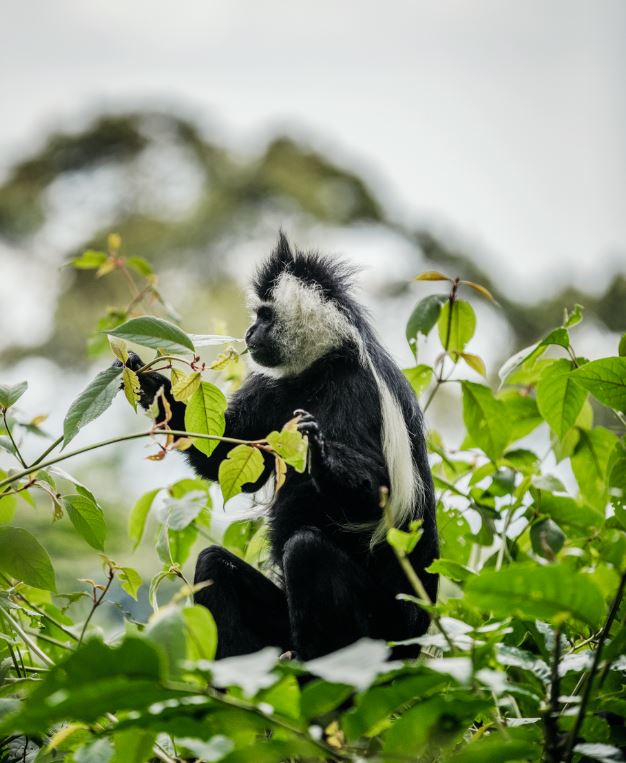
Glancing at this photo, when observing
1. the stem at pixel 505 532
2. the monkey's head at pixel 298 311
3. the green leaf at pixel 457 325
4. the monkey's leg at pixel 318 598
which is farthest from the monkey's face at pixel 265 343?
the stem at pixel 505 532

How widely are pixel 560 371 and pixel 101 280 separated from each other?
32.5 ft

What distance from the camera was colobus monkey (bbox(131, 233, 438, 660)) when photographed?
2191mm

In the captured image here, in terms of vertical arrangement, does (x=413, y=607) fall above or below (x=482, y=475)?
below

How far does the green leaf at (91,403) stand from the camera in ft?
4.75

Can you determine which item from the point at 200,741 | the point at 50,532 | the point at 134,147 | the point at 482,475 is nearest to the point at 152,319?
the point at 200,741

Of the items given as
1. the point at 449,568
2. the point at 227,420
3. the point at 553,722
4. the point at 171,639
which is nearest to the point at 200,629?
the point at 171,639

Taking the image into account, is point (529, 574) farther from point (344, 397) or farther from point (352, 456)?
point (344, 397)

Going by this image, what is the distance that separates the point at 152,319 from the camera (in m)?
1.42

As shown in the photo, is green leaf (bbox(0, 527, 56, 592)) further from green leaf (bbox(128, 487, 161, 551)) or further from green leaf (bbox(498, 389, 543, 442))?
green leaf (bbox(498, 389, 543, 442))

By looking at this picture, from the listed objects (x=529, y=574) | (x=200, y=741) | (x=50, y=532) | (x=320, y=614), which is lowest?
(x=50, y=532)

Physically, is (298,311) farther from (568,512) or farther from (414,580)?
(414,580)

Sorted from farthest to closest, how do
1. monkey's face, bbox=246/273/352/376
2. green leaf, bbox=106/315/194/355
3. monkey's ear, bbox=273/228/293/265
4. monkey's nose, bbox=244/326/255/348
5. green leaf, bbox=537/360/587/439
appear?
1. monkey's ear, bbox=273/228/293/265
2. monkey's nose, bbox=244/326/255/348
3. monkey's face, bbox=246/273/352/376
4. green leaf, bbox=537/360/587/439
5. green leaf, bbox=106/315/194/355

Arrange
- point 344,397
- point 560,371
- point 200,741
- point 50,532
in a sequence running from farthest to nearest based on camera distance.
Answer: point 50,532
point 344,397
point 560,371
point 200,741

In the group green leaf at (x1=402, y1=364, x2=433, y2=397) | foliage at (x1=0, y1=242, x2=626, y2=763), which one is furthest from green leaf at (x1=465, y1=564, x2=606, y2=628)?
green leaf at (x1=402, y1=364, x2=433, y2=397)
